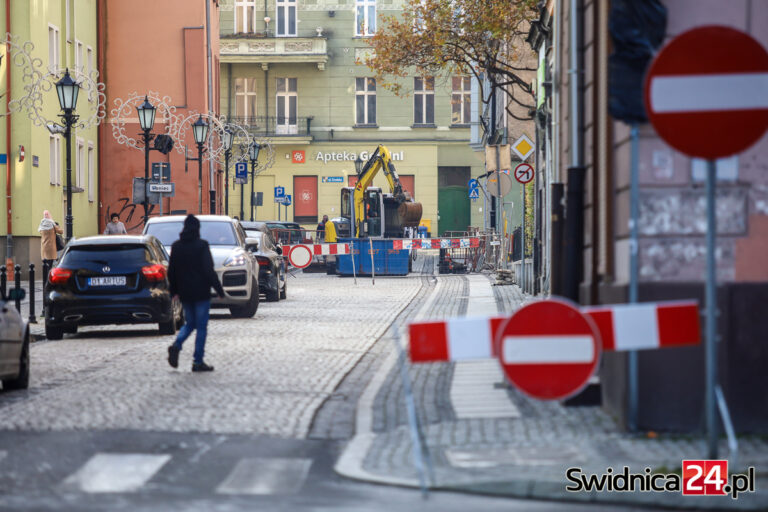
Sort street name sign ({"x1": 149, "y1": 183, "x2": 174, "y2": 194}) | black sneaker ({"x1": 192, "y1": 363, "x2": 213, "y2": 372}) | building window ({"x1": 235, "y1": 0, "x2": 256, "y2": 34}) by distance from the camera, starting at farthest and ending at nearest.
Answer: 1. building window ({"x1": 235, "y1": 0, "x2": 256, "y2": 34})
2. street name sign ({"x1": 149, "y1": 183, "x2": 174, "y2": 194})
3. black sneaker ({"x1": 192, "y1": 363, "x2": 213, "y2": 372})

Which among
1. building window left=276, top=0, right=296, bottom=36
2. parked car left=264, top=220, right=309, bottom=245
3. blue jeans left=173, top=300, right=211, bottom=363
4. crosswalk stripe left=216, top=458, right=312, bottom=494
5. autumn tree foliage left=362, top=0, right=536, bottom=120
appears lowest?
crosswalk stripe left=216, top=458, right=312, bottom=494

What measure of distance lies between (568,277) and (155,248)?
9.88 m

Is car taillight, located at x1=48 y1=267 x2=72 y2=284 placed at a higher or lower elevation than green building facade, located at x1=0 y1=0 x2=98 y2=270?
lower

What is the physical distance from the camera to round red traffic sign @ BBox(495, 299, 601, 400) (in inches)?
283

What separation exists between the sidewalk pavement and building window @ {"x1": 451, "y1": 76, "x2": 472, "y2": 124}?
56691 millimetres

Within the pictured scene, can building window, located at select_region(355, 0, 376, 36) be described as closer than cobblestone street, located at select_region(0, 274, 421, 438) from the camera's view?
No

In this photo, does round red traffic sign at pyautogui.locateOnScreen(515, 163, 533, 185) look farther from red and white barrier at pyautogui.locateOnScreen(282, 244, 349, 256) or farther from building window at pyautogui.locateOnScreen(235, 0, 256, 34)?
building window at pyautogui.locateOnScreen(235, 0, 256, 34)

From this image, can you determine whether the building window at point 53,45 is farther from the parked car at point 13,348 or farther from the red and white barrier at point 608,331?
the red and white barrier at point 608,331

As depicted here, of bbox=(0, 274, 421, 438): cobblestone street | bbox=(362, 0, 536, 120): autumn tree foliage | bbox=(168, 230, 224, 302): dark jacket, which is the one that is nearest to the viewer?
bbox=(0, 274, 421, 438): cobblestone street

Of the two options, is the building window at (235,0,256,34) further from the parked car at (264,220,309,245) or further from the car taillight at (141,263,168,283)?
the car taillight at (141,263,168,283)

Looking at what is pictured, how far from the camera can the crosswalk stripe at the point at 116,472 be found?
754 cm

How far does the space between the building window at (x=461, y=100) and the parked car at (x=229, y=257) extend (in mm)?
44782

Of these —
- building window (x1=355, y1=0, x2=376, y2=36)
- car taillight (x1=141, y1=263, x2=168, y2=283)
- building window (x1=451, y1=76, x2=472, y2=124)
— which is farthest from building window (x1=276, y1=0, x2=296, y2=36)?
car taillight (x1=141, y1=263, x2=168, y2=283)

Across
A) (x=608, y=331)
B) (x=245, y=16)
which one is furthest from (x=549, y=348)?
(x=245, y=16)
